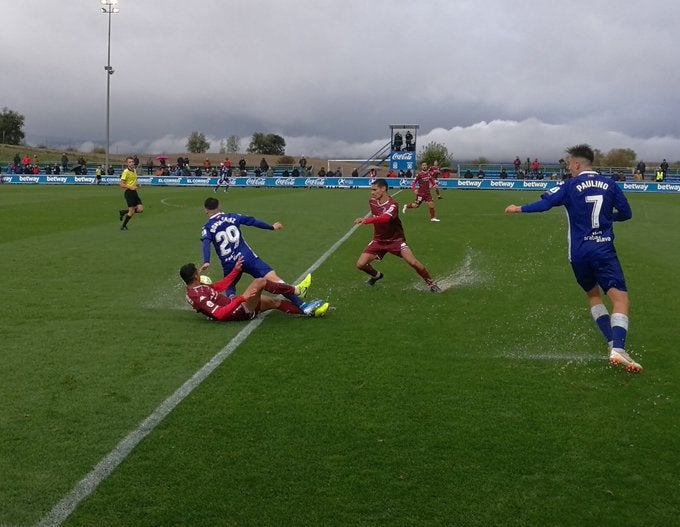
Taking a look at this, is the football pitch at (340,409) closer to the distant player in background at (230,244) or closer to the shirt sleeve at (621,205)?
the distant player in background at (230,244)

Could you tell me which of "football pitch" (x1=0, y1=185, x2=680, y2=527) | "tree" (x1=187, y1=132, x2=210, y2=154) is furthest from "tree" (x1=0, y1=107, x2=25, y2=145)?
"football pitch" (x1=0, y1=185, x2=680, y2=527)

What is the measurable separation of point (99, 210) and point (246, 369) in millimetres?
21165

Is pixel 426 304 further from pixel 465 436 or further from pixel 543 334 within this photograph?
pixel 465 436

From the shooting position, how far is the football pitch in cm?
399

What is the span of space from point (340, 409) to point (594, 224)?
3375 millimetres

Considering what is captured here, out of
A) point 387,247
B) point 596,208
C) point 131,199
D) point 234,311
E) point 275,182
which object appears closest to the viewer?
point 596,208

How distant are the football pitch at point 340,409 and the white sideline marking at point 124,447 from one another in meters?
0.02

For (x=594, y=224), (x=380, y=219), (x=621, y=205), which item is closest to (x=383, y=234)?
(x=380, y=219)

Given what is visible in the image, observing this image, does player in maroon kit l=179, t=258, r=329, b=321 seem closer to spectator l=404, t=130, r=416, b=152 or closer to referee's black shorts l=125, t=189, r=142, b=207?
referee's black shorts l=125, t=189, r=142, b=207

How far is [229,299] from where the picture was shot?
861 cm

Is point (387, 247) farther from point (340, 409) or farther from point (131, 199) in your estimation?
point (131, 199)

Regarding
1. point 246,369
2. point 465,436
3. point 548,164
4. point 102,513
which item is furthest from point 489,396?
point 548,164

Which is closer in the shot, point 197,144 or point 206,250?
point 206,250

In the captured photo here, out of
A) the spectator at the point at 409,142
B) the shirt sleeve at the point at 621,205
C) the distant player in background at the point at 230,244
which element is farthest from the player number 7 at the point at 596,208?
the spectator at the point at 409,142
